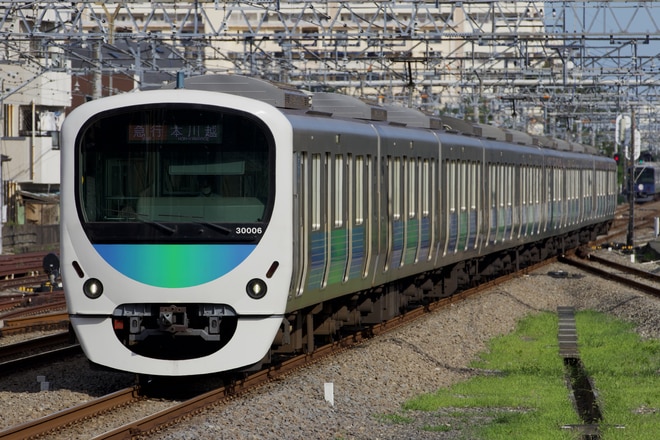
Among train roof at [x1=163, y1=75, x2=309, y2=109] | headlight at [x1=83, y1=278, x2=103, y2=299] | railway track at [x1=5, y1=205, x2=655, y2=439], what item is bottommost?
railway track at [x1=5, y1=205, x2=655, y2=439]

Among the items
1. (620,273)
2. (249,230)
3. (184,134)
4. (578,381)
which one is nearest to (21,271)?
(620,273)

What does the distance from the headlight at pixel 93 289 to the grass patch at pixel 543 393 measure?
8.99ft

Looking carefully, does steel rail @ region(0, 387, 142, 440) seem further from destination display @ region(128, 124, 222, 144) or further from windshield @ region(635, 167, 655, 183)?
windshield @ region(635, 167, 655, 183)

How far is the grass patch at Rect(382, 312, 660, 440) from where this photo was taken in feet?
33.8

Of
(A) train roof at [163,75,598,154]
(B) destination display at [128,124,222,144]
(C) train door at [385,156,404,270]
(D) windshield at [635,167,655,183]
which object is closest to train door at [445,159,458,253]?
(A) train roof at [163,75,598,154]

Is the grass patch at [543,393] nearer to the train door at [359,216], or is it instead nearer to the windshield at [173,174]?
the train door at [359,216]

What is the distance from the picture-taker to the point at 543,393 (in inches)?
484

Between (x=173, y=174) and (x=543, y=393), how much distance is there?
12.8ft

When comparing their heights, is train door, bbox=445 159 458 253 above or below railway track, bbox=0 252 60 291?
above

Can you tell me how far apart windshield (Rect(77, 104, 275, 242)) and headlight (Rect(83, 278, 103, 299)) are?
0.36 meters

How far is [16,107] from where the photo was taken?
165 ft

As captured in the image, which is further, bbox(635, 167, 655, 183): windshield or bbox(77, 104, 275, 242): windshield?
bbox(635, 167, 655, 183): windshield

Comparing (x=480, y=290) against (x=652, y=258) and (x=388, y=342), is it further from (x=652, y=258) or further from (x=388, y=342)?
(x=652, y=258)

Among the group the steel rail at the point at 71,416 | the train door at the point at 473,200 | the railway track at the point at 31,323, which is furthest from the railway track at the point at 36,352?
the train door at the point at 473,200
